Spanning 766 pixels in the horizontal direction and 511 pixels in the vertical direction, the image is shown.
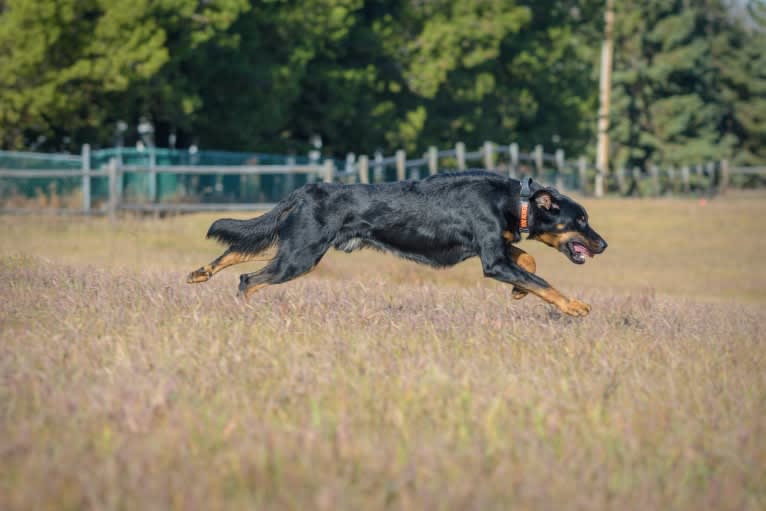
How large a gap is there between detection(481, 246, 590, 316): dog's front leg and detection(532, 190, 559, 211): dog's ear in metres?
0.49

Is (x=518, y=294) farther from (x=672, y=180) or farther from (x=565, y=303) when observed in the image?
(x=672, y=180)

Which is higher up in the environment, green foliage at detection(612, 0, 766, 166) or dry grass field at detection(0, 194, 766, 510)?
green foliage at detection(612, 0, 766, 166)

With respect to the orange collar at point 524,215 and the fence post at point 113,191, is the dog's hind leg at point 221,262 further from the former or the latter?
the fence post at point 113,191

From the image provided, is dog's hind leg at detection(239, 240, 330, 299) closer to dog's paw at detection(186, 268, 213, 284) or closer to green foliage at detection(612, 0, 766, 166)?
dog's paw at detection(186, 268, 213, 284)

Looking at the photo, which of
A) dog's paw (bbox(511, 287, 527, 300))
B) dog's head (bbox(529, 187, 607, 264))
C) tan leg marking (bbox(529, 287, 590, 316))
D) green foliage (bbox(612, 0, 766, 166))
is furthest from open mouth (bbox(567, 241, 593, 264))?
green foliage (bbox(612, 0, 766, 166))

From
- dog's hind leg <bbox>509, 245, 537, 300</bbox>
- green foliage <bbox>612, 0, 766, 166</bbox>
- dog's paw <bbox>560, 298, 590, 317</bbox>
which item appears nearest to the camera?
dog's paw <bbox>560, 298, 590, 317</bbox>

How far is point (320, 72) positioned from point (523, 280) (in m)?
25.1

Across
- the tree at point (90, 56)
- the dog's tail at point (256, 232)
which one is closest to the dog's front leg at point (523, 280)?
the dog's tail at point (256, 232)

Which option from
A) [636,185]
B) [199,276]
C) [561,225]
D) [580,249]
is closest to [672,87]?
[636,185]

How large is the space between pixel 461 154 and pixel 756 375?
2419 cm

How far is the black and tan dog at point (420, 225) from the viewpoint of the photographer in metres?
7.74

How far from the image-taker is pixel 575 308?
7211mm

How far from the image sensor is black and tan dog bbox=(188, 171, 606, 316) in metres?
7.74

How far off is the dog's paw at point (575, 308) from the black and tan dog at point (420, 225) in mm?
452
